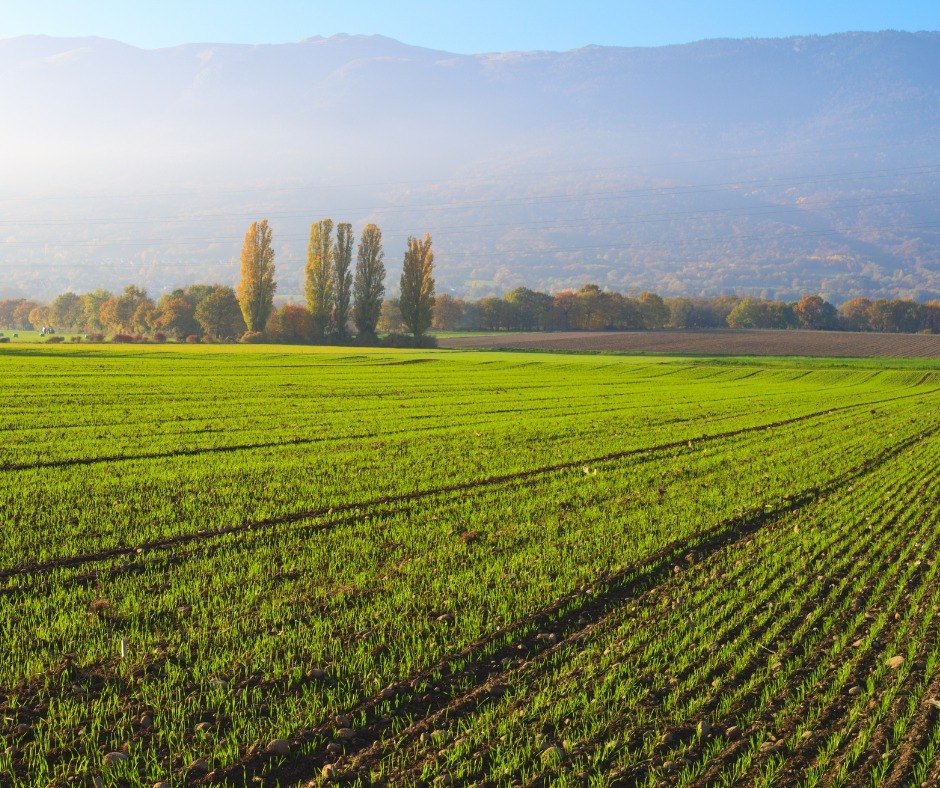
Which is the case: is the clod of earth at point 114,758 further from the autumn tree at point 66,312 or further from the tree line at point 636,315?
the autumn tree at point 66,312

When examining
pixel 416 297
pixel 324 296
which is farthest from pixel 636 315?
pixel 324 296

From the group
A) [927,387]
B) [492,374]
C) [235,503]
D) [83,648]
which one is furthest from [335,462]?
[927,387]

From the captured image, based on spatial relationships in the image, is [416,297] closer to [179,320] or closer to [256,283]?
[256,283]

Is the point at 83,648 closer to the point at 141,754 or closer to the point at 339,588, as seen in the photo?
the point at 141,754

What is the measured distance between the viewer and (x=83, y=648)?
24.2 ft

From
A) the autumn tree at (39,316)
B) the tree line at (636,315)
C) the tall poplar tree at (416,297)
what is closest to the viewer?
the tall poplar tree at (416,297)

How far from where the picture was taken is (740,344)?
357 ft

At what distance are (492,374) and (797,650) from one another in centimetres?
4784

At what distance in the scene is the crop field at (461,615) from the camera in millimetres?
5969

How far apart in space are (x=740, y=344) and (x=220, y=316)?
70888 millimetres

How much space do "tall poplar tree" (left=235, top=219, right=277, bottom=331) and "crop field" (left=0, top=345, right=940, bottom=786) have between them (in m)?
81.0

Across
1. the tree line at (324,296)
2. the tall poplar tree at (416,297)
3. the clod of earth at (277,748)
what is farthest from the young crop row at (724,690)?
the tall poplar tree at (416,297)

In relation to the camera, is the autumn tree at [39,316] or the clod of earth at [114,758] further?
the autumn tree at [39,316]

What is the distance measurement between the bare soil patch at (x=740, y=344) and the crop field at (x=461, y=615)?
3235 inches
